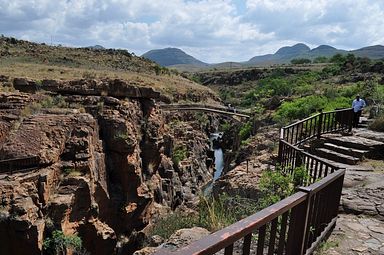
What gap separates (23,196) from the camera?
45.0 feet

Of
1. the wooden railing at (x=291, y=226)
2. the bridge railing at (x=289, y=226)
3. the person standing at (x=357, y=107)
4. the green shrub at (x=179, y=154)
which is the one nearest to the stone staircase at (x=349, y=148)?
the person standing at (x=357, y=107)

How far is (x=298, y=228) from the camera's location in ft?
13.2

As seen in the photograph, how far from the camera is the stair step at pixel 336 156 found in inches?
443

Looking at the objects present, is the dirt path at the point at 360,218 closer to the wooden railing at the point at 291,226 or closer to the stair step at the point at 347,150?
the wooden railing at the point at 291,226

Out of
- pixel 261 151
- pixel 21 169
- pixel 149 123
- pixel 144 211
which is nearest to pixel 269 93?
pixel 149 123

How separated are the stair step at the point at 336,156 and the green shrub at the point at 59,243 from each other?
34.3ft

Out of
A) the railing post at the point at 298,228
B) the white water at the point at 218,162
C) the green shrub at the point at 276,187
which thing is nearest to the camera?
the railing post at the point at 298,228

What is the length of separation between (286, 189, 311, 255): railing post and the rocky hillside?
1183 centimetres

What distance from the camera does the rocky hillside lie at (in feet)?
46.0

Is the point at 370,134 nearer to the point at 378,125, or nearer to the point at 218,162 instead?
the point at 378,125

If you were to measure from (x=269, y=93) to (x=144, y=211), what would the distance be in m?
34.1

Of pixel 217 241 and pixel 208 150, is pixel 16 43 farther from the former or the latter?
pixel 217 241

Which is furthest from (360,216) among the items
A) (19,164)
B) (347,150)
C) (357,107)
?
(19,164)

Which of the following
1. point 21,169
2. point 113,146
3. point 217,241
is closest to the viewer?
point 217,241
